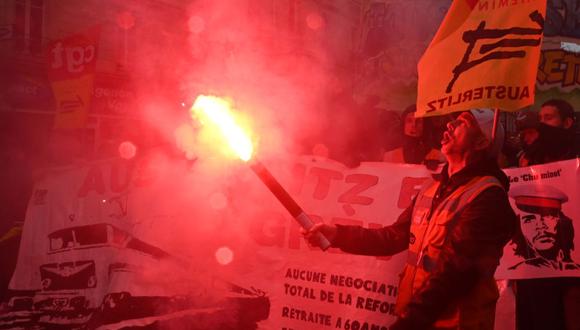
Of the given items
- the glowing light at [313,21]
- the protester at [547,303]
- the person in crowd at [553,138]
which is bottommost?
the protester at [547,303]

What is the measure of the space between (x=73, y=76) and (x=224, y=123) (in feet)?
15.1

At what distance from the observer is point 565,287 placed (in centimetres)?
366

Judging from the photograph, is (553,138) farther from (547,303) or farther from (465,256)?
(465,256)

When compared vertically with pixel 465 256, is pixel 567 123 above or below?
above

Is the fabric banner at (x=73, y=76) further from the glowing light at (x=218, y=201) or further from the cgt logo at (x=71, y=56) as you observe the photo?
the glowing light at (x=218, y=201)

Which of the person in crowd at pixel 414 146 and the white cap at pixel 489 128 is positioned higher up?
the person in crowd at pixel 414 146

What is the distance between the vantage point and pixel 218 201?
4.29 meters

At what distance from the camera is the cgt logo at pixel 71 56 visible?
685 cm

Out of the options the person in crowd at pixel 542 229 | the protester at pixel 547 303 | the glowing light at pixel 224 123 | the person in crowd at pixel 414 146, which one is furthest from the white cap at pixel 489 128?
the person in crowd at pixel 414 146

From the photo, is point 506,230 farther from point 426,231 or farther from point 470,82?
point 470,82

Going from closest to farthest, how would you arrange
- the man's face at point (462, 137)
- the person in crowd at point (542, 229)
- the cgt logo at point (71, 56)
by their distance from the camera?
the man's face at point (462, 137) < the person in crowd at point (542, 229) < the cgt logo at point (71, 56)

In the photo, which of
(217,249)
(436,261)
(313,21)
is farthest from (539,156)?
(313,21)

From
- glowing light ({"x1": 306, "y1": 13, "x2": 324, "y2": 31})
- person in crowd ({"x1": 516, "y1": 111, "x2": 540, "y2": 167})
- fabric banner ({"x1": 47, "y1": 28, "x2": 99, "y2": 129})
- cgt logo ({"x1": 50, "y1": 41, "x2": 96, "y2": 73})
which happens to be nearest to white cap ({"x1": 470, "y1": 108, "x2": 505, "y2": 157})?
person in crowd ({"x1": 516, "y1": 111, "x2": 540, "y2": 167})

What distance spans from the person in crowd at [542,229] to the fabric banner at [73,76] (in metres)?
5.00
